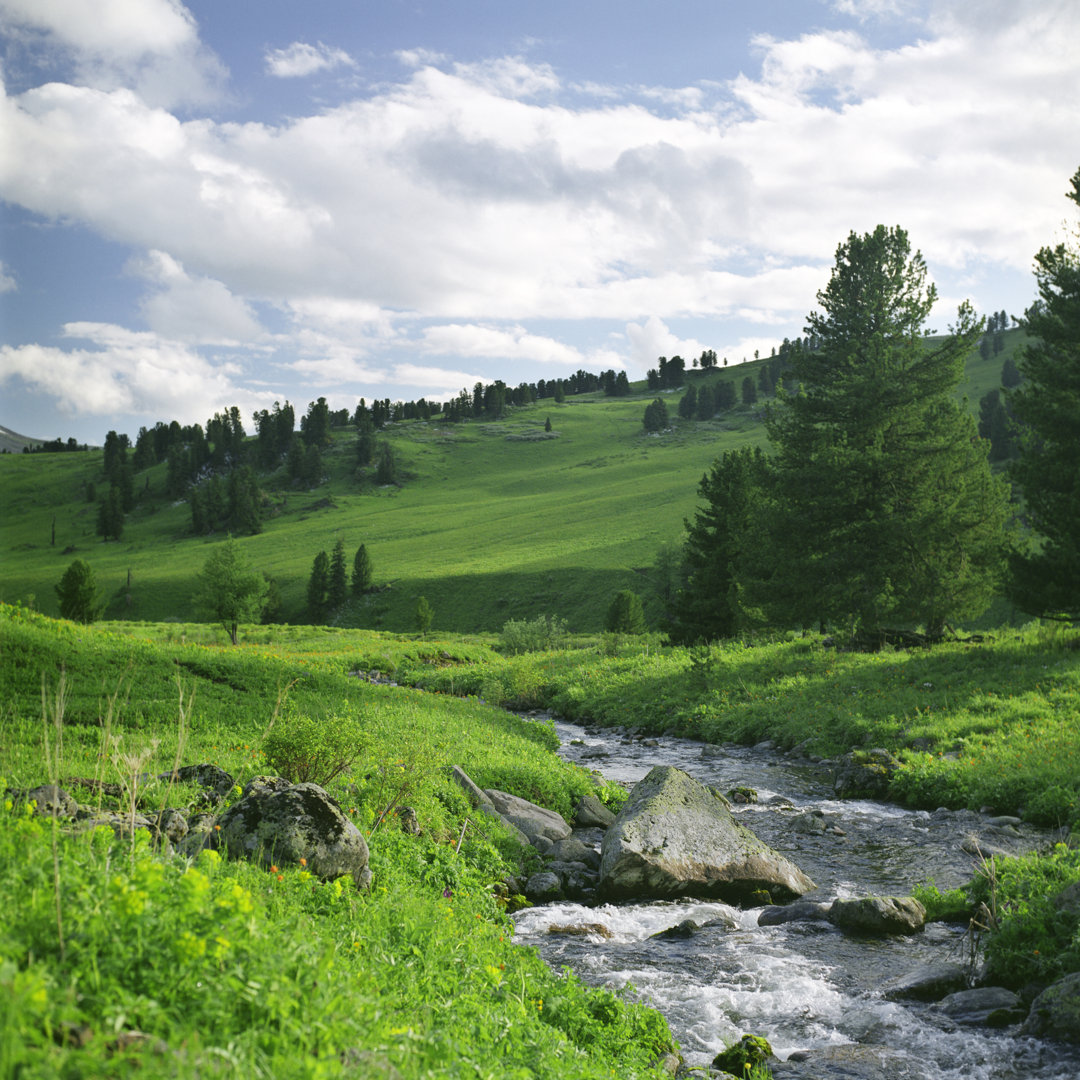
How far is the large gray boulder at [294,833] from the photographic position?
7430 millimetres

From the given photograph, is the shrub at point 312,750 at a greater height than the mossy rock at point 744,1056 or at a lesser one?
greater

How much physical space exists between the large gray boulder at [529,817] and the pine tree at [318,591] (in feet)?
303

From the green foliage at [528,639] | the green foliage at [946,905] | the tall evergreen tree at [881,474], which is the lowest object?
the green foliage at [528,639]

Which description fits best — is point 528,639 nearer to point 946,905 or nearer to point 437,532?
point 946,905

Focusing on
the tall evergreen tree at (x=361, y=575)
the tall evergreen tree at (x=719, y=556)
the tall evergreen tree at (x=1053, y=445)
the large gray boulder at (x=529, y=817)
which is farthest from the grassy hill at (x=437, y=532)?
the large gray boulder at (x=529, y=817)

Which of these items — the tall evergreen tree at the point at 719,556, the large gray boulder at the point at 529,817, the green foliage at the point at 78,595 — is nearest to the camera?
the large gray boulder at the point at 529,817

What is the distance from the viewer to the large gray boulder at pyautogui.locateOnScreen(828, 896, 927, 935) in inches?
388

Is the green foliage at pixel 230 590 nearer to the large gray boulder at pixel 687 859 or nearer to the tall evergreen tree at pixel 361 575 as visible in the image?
the tall evergreen tree at pixel 361 575

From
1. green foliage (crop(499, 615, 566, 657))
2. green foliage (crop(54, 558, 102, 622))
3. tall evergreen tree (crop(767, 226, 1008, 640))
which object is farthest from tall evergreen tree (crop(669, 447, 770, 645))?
green foliage (crop(54, 558, 102, 622))

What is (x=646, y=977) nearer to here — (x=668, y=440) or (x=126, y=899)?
(x=126, y=899)

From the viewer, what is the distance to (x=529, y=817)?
13.9 metres

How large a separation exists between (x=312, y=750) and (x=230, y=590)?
52.2m

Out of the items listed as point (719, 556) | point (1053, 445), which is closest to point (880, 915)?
point (1053, 445)

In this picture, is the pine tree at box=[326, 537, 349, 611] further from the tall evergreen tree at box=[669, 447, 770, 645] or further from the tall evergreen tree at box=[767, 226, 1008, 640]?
the tall evergreen tree at box=[767, 226, 1008, 640]
